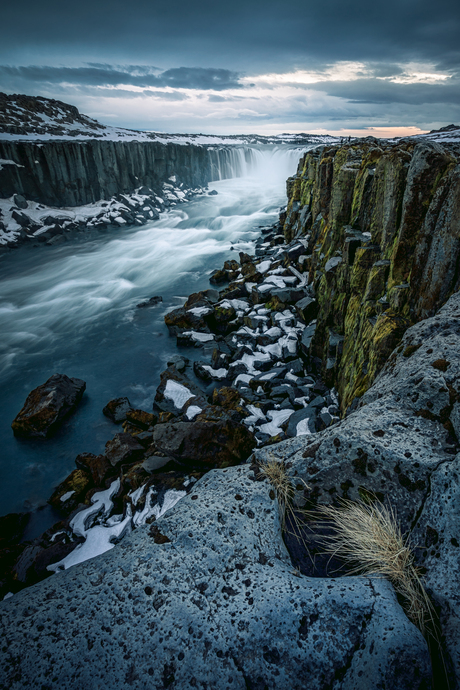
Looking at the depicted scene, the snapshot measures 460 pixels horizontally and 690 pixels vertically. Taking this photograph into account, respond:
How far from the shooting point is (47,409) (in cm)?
925

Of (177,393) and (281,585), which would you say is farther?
(177,393)

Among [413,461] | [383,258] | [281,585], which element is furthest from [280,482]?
[383,258]

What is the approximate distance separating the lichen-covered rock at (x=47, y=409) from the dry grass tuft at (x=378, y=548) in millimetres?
8970

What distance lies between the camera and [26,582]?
505 cm

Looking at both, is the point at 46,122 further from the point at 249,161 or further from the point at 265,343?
the point at 265,343

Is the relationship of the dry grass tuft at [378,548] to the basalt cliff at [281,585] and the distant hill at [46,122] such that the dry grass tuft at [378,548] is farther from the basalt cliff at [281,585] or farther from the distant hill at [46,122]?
the distant hill at [46,122]

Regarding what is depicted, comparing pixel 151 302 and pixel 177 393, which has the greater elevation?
pixel 177 393

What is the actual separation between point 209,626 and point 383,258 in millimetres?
6464

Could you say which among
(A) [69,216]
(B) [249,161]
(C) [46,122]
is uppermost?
(C) [46,122]

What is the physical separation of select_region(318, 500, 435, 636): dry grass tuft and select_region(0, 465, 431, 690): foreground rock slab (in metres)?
0.09

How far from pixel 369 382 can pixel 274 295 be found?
8687mm

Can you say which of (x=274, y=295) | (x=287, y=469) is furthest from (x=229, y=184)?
(x=287, y=469)

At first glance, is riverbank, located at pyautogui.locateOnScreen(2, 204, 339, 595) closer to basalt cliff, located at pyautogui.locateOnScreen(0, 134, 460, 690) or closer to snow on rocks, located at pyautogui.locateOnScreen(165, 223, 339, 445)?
snow on rocks, located at pyautogui.locateOnScreen(165, 223, 339, 445)

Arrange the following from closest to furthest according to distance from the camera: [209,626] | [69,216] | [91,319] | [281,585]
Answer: [209,626]
[281,585]
[91,319]
[69,216]
